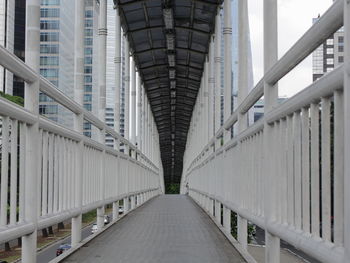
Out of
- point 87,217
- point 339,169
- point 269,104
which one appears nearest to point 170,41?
point 87,217

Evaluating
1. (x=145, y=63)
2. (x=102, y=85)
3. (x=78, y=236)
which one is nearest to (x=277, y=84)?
(x=78, y=236)

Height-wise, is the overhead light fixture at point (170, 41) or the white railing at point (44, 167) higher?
the overhead light fixture at point (170, 41)

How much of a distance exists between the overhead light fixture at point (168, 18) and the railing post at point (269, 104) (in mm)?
13552

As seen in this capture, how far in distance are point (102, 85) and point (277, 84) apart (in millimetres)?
8569

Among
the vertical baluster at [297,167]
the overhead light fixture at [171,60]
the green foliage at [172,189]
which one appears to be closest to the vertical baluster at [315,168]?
the vertical baluster at [297,167]

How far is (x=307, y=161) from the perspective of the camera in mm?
2816

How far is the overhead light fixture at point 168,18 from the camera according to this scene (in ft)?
58.7

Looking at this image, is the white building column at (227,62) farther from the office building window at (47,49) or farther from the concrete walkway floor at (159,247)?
the office building window at (47,49)

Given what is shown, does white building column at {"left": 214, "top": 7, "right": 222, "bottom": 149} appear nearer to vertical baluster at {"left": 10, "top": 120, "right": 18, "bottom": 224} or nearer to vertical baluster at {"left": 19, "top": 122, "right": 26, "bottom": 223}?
vertical baluster at {"left": 19, "top": 122, "right": 26, "bottom": 223}

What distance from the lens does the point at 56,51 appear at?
1357 cm

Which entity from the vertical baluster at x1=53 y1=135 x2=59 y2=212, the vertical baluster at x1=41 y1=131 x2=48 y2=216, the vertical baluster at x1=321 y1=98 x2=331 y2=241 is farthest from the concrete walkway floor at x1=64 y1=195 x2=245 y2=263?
the vertical baluster at x1=321 y1=98 x2=331 y2=241

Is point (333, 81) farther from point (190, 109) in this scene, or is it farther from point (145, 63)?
point (190, 109)

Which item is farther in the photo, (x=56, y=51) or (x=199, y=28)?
(x=199, y=28)

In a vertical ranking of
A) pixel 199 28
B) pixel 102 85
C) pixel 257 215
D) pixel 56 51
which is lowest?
pixel 257 215
